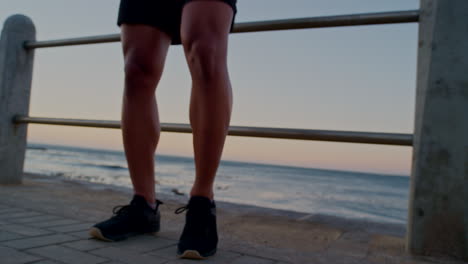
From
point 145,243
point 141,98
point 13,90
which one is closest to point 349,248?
point 145,243

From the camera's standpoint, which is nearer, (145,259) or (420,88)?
(145,259)

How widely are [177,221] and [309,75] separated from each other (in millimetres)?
7651

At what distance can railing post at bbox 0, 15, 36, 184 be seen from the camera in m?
2.26

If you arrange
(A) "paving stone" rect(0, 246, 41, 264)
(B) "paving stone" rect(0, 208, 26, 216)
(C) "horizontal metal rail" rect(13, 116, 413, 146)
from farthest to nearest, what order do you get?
(B) "paving stone" rect(0, 208, 26, 216) < (C) "horizontal metal rail" rect(13, 116, 413, 146) < (A) "paving stone" rect(0, 246, 41, 264)

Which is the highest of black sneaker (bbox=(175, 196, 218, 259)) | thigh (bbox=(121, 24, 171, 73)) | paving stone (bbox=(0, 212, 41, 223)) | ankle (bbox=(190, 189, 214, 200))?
thigh (bbox=(121, 24, 171, 73))

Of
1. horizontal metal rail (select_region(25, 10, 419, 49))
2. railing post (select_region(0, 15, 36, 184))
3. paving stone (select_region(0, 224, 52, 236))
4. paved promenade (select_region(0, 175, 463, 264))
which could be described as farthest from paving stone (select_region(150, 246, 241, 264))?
railing post (select_region(0, 15, 36, 184))

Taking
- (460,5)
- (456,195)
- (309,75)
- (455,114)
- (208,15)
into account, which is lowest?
(456,195)

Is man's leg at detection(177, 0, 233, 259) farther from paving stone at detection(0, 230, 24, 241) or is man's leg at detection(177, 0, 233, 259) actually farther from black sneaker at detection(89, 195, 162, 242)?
paving stone at detection(0, 230, 24, 241)

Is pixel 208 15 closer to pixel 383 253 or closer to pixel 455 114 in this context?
pixel 455 114

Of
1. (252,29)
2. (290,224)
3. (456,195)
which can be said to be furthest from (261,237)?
(252,29)

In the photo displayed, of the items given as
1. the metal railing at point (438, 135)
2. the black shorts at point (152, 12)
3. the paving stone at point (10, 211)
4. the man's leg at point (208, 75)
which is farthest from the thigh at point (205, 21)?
the paving stone at point (10, 211)

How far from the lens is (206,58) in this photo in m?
1.04

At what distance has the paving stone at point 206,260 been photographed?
0.93 m

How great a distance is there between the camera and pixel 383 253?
1140 mm
